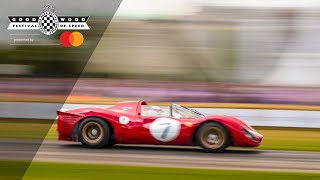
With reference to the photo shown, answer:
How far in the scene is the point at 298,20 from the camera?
4.52 metres

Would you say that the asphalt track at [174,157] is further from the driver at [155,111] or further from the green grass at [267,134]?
the driver at [155,111]

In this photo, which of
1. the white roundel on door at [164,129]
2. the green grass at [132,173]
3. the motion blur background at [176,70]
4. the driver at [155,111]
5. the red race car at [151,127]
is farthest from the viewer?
the white roundel on door at [164,129]

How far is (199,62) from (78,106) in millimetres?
1188

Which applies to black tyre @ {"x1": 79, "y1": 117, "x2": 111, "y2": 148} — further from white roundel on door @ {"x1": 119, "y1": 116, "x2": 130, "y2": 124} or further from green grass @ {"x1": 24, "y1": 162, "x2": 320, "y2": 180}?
green grass @ {"x1": 24, "y1": 162, "x2": 320, "y2": 180}

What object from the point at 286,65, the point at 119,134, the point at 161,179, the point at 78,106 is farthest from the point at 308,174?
the point at 78,106

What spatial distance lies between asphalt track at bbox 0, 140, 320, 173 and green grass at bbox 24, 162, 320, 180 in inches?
3.4

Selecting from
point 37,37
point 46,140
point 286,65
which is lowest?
point 46,140

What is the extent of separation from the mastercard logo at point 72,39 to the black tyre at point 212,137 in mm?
1415

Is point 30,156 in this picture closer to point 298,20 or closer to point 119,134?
point 119,134

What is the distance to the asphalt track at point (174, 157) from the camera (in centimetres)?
460

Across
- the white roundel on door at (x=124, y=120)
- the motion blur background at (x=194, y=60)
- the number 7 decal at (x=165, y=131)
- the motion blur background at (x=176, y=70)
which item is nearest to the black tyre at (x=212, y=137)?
the motion blur background at (x=176, y=70)

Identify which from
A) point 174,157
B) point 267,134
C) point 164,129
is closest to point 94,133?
point 164,129

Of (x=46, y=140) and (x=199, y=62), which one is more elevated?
(x=199, y=62)

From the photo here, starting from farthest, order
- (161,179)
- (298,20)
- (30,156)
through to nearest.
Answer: (30,156) < (298,20) < (161,179)
